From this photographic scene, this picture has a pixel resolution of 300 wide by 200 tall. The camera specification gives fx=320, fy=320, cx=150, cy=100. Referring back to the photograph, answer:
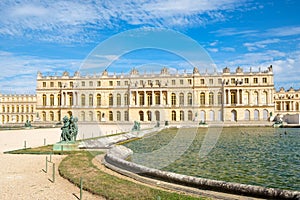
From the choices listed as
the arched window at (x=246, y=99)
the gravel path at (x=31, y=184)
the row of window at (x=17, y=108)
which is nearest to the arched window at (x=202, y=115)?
the arched window at (x=246, y=99)

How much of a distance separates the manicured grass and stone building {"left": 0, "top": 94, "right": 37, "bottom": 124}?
71966 millimetres

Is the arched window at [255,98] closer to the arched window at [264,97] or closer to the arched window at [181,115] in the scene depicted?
the arched window at [264,97]

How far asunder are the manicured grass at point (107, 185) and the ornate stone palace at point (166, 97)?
47.0 metres

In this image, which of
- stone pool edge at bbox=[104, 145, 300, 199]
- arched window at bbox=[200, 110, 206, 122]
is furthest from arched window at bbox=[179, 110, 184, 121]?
stone pool edge at bbox=[104, 145, 300, 199]

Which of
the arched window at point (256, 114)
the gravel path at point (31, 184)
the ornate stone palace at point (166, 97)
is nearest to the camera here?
the gravel path at point (31, 184)

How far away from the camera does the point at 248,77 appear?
5838cm

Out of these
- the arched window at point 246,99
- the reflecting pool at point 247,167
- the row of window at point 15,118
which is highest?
the arched window at point 246,99

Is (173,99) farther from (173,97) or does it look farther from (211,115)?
(211,115)

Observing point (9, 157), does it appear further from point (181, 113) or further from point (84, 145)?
point (181, 113)

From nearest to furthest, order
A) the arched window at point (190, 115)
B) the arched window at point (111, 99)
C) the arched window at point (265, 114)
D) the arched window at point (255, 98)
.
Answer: the arched window at point (265, 114) → the arched window at point (255, 98) → the arched window at point (190, 115) → the arched window at point (111, 99)

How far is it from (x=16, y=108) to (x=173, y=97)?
41.5 meters

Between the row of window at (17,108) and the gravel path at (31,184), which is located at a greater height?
the row of window at (17,108)

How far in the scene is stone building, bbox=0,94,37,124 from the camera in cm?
7775

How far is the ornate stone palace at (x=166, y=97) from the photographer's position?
2282 inches
